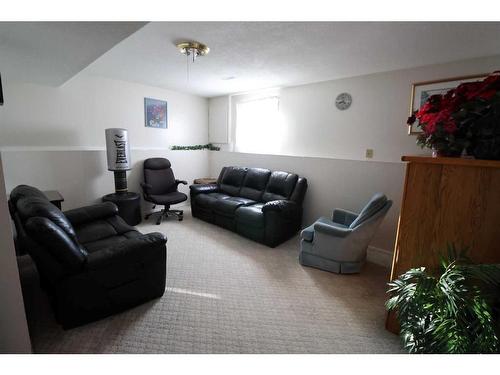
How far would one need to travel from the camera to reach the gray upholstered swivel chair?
2.24m

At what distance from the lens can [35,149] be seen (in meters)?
3.07

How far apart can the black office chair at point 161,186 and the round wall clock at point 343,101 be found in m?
2.78

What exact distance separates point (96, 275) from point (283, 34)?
2.32 m

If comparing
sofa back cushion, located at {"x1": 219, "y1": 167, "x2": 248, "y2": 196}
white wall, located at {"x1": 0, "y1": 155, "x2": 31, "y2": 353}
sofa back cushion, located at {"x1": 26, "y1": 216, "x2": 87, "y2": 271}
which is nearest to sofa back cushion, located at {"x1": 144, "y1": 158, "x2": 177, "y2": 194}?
sofa back cushion, located at {"x1": 219, "y1": 167, "x2": 248, "y2": 196}

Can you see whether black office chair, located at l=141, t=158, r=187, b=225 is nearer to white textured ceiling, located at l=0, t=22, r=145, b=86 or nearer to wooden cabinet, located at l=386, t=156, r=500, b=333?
white textured ceiling, located at l=0, t=22, r=145, b=86

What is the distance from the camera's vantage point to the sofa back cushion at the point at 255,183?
378 centimetres

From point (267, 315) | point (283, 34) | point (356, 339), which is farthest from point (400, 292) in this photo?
point (283, 34)

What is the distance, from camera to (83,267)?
4.97 ft

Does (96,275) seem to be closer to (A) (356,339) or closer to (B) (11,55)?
(A) (356,339)

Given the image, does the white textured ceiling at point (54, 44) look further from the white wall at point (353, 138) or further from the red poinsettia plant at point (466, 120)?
the white wall at point (353, 138)

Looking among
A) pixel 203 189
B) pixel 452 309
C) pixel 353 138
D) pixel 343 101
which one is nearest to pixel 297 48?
pixel 343 101

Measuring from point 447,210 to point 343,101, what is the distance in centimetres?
221

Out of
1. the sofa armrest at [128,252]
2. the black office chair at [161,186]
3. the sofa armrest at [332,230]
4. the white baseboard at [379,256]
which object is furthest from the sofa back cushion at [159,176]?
the white baseboard at [379,256]

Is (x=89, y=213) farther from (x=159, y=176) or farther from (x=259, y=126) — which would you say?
(x=259, y=126)
